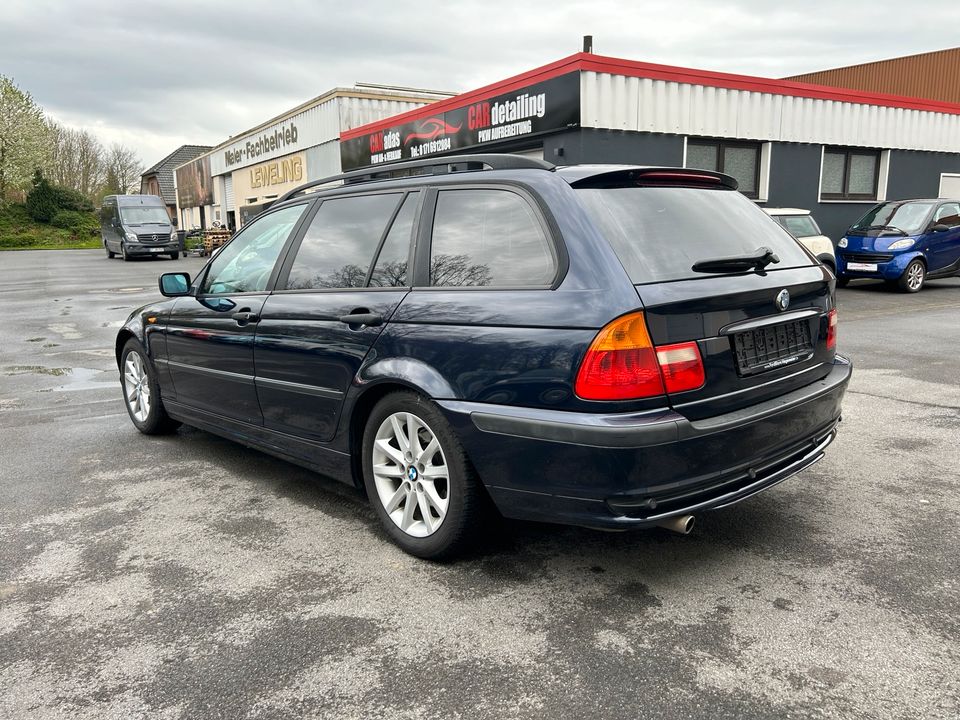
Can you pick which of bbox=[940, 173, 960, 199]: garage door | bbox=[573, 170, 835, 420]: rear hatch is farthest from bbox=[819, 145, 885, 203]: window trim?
bbox=[573, 170, 835, 420]: rear hatch

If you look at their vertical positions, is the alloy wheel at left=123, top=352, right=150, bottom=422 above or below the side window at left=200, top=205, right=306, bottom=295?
below

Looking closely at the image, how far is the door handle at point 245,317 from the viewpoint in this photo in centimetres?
402

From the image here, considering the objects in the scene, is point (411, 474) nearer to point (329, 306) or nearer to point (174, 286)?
point (329, 306)

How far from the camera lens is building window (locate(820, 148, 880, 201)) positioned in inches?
688

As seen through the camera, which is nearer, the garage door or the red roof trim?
the red roof trim

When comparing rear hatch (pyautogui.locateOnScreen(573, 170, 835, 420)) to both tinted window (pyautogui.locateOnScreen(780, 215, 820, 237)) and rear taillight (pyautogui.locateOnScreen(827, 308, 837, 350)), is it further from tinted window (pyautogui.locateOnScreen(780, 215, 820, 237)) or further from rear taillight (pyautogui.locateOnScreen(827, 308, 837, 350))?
tinted window (pyautogui.locateOnScreen(780, 215, 820, 237))

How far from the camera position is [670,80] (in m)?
14.2

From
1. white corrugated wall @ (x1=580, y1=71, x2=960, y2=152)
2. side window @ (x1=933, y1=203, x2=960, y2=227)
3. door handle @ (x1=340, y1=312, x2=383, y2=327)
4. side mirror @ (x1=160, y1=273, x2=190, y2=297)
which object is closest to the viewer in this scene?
door handle @ (x1=340, y1=312, x2=383, y2=327)

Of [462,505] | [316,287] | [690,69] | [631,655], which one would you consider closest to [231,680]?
[462,505]

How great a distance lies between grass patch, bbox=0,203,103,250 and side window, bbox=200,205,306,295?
49.5 m

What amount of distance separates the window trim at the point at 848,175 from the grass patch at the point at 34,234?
4534 centimetres

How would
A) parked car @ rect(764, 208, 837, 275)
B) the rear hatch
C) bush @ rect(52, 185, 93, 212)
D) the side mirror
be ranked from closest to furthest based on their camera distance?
the rear hatch → the side mirror → parked car @ rect(764, 208, 837, 275) → bush @ rect(52, 185, 93, 212)

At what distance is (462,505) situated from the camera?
9.80ft

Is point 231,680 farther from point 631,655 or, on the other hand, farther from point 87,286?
point 87,286
